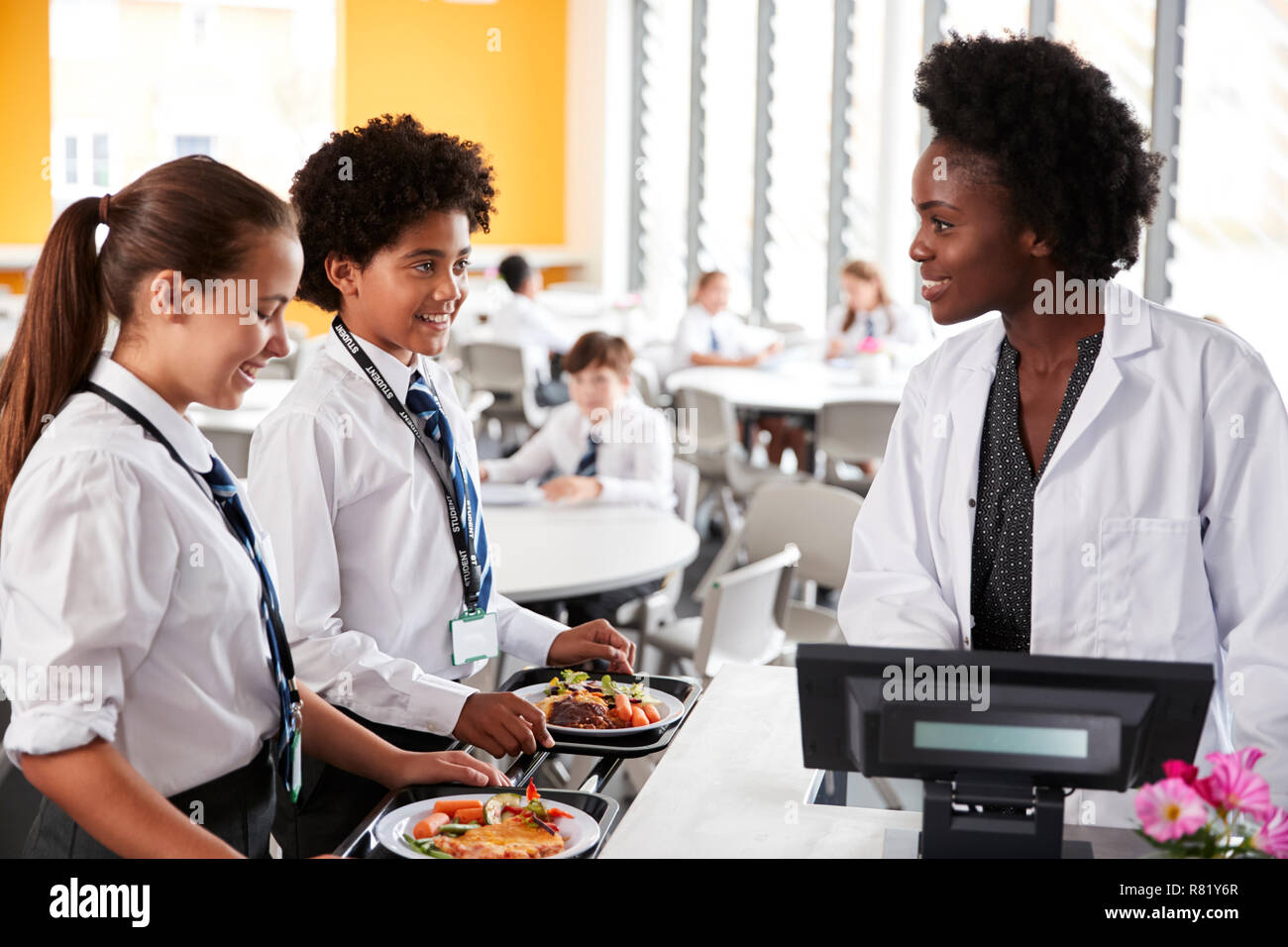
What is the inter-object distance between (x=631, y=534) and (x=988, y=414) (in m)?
1.92

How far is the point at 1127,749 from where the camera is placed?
1.17 m

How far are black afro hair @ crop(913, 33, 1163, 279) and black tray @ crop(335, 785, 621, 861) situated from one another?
0.94 m

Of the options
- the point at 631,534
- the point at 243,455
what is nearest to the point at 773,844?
the point at 631,534

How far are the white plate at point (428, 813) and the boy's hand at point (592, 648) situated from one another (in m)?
0.52

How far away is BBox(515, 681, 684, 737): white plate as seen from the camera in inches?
70.1

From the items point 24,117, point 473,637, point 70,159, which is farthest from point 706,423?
point 70,159

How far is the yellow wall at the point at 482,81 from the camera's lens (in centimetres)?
1203

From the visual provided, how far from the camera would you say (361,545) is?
6.24ft

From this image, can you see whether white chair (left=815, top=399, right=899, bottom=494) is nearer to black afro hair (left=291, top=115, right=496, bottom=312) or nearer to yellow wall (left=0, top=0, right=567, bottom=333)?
black afro hair (left=291, top=115, right=496, bottom=312)

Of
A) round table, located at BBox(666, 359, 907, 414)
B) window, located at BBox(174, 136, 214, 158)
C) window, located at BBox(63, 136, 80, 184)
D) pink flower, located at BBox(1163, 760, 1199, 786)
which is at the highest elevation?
window, located at BBox(174, 136, 214, 158)

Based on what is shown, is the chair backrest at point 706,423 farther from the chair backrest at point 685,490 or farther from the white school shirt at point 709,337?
the white school shirt at point 709,337

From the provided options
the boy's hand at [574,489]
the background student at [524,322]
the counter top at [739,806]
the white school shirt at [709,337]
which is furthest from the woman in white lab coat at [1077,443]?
the background student at [524,322]

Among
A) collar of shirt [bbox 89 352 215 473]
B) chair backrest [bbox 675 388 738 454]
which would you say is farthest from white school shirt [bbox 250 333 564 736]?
chair backrest [bbox 675 388 738 454]
